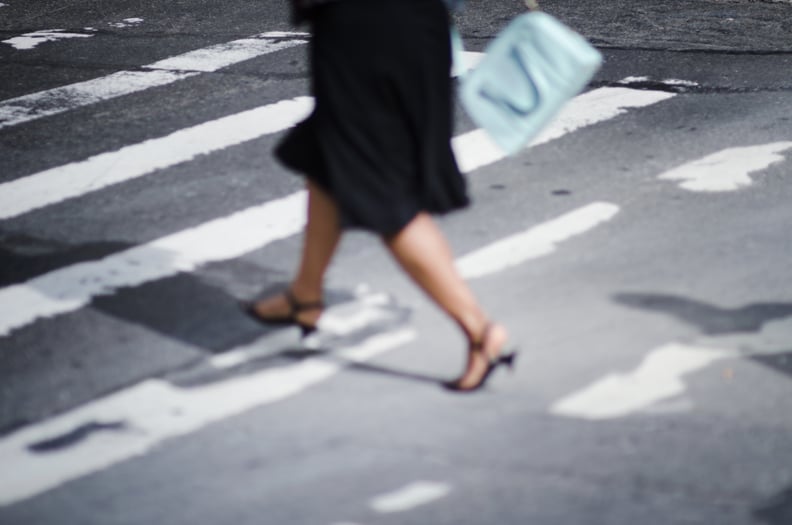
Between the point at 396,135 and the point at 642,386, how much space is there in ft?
3.84

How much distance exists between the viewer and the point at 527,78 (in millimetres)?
4547

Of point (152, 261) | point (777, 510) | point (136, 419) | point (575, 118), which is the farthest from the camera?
point (575, 118)

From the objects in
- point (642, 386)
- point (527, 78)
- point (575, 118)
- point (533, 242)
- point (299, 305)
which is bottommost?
point (575, 118)

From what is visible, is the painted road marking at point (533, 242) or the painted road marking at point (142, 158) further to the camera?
the painted road marking at point (142, 158)

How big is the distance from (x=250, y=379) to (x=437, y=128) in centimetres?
109

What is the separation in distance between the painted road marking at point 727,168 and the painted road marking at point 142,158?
7.88ft

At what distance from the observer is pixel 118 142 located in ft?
25.8

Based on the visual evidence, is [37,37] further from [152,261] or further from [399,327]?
[399,327]

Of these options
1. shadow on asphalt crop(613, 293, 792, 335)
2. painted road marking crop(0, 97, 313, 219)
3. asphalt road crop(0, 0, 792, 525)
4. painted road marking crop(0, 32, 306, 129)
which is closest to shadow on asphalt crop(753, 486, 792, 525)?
asphalt road crop(0, 0, 792, 525)

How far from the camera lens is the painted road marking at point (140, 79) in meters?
8.57

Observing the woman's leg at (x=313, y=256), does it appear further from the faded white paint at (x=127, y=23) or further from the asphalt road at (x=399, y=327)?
the faded white paint at (x=127, y=23)

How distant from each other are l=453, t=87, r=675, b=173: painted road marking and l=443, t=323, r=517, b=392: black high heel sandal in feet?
8.42

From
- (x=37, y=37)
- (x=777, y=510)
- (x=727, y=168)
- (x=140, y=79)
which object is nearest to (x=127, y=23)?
(x=37, y=37)

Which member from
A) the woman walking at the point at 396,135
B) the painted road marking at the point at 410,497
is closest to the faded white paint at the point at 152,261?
the woman walking at the point at 396,135
